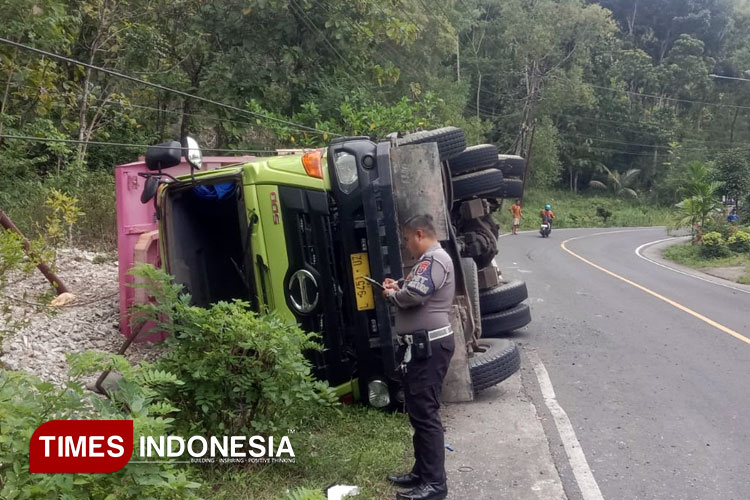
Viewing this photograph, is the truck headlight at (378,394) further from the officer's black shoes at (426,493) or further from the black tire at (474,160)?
the black tire at (474,160)

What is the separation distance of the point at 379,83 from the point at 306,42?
7.51 feet

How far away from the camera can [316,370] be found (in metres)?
5.25

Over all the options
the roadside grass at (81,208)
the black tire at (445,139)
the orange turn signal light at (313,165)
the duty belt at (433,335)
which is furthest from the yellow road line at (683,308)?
the roadside grass at (81,208)

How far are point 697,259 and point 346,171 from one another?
21905 millimetres

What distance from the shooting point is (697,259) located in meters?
23.8

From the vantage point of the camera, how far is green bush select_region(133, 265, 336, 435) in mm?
4074

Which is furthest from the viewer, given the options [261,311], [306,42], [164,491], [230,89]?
[306,42]

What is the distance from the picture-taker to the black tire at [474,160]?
762cm

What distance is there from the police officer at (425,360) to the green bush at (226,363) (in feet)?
1.83

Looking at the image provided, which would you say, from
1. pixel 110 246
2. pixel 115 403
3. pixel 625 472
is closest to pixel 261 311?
pixel 115 403

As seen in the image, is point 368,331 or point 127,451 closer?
point 127,451

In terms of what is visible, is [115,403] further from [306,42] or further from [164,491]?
[306,42]

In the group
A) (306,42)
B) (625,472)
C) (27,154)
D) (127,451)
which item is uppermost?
(306,42)

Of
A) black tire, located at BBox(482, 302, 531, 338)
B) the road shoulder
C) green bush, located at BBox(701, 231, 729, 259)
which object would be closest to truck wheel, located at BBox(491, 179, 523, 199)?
black tire, located at BBox(482, 302, 531, 338)
